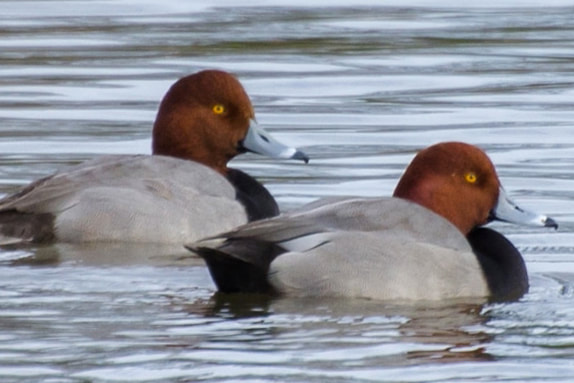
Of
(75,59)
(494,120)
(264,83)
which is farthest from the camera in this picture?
(75,59)

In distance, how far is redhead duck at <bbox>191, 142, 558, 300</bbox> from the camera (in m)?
8.41

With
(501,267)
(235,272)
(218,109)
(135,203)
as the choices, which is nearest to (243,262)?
(235,272)

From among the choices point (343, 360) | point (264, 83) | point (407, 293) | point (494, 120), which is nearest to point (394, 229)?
point (407, 293)

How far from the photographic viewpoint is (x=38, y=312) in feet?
26.7

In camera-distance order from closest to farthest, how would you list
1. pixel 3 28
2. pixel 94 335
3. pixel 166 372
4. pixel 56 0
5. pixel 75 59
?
pixel 166 372 → pixel 94 335 → pixel 75 59 → pixel 3 28 → pixel 56 0

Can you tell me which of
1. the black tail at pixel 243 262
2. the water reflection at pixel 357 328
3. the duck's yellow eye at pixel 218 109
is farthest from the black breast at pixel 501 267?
the duck's yellow eye at pixel 218 109

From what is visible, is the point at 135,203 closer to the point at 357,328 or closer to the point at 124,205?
the point at 124,205

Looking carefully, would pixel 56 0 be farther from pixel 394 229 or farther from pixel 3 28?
pixel 394 229

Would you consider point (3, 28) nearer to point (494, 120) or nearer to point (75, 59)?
point (75, 59)

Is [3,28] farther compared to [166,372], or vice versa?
[3,28]

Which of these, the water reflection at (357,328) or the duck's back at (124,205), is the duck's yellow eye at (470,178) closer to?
the water reflection at (357,328)

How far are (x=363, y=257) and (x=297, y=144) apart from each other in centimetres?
477

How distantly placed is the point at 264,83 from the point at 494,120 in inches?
103

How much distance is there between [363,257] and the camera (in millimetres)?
8445
